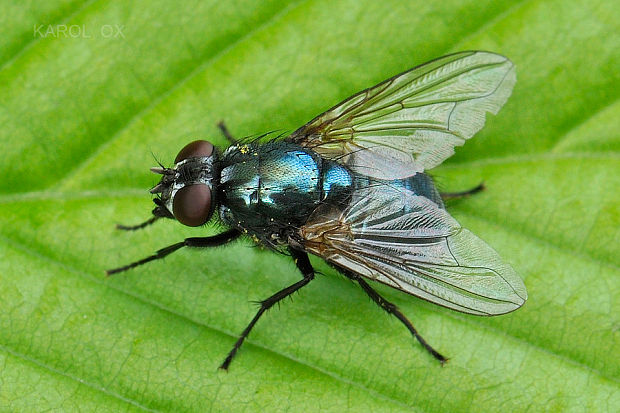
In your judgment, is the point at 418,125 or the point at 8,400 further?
the point at 418,125

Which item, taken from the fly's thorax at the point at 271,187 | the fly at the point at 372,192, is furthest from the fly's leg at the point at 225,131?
the fly's thorax at the point at 271,187

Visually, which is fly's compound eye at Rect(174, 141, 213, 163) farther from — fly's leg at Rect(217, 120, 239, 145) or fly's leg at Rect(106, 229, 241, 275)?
fly's leg at Rect(106, 229, 241, 275)

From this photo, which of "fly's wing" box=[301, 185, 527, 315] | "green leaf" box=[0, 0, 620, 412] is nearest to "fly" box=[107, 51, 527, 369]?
"fly's wing" box=[301, 185, 527, 315]

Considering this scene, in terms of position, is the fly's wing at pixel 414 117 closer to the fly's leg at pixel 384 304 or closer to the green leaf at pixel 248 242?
the green leaf at pixel 248 242

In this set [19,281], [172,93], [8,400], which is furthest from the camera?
[172,93]

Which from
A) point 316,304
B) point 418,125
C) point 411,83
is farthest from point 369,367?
point 411,83

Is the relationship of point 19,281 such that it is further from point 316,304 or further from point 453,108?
point 453,108

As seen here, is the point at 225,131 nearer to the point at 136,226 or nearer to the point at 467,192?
the point at 136,226
